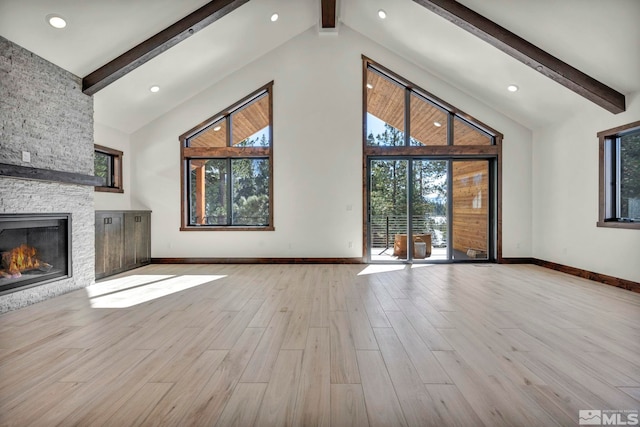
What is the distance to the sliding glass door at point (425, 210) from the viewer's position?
21.2ft

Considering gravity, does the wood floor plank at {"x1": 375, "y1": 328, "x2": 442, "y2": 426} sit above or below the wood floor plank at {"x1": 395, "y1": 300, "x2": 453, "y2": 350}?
above

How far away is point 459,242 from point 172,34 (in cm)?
611

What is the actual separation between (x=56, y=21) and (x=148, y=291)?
3337mm

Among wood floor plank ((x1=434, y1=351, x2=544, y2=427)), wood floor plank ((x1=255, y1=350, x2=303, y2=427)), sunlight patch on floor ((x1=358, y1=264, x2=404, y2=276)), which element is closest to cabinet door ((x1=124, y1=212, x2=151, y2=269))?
sunlight patch on floor ((x1=358, y1=264, x2=404, y2=276))

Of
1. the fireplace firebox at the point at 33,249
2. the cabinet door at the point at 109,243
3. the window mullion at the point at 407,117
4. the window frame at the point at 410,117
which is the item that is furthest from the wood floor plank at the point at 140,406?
the window mullion at the point at 407,117

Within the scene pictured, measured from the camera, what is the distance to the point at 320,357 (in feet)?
7.60

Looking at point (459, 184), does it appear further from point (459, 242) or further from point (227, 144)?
point (227, 144)

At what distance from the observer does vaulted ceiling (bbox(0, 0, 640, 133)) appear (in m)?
3.68

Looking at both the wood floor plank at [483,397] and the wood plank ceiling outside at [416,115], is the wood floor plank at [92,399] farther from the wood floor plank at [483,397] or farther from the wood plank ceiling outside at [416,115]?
the wood plank ceiling outside at [416,115]

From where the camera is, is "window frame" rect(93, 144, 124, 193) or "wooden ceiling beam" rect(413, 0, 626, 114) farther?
"window frame" rect(93, 144, 124, 193)

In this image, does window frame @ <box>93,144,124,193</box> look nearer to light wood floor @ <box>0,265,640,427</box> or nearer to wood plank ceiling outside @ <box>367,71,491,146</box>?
light wood floor @ <box>0,265,640,427</box>

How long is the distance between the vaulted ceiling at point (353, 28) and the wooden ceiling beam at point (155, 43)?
81mm

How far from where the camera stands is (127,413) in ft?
5.50

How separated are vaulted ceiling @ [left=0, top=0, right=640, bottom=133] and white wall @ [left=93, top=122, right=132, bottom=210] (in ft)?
0.58
